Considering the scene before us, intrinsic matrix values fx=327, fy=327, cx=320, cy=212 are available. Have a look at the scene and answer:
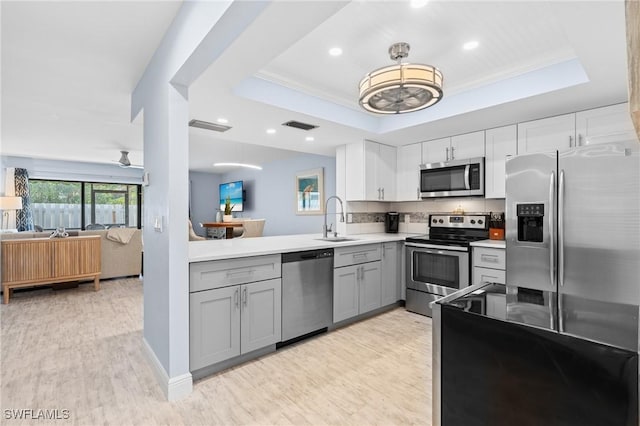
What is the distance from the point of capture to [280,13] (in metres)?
1.45

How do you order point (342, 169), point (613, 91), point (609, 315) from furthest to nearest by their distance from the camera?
point (342, 169), point (613, 91), point (609, 315)

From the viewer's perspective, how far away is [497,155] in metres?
3.44

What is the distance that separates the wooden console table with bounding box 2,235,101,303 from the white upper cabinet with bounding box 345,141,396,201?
12.7 ft

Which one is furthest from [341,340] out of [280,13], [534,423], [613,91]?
[613,91]

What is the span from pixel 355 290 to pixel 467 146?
6.70 feet

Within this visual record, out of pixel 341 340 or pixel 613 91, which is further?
pixel 341 340

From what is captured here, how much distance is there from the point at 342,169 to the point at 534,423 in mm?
3709

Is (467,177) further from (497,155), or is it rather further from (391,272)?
(391,272)

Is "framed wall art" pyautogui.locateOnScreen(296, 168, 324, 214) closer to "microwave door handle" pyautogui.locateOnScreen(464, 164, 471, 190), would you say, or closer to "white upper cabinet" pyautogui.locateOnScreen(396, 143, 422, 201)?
"white upper cabinet" pyautogui.locateOnScreen(396, 143, 422, 201)

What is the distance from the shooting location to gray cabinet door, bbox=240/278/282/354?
2539 mm

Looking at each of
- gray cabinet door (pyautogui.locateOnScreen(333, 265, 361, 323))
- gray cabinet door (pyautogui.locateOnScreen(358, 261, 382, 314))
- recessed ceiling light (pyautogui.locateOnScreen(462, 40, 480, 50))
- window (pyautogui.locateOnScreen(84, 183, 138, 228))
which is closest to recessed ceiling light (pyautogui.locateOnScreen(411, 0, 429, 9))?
recessed ceiling light (pyautogui.locateOnScreen(462, 40, 480, 50))

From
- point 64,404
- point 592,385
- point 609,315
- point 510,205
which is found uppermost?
point 510,205

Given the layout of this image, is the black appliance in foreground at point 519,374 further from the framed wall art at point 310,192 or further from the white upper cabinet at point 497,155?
the framed wall art at point 310,192

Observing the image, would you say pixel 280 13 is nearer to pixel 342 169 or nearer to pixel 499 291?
pixel 499 291
